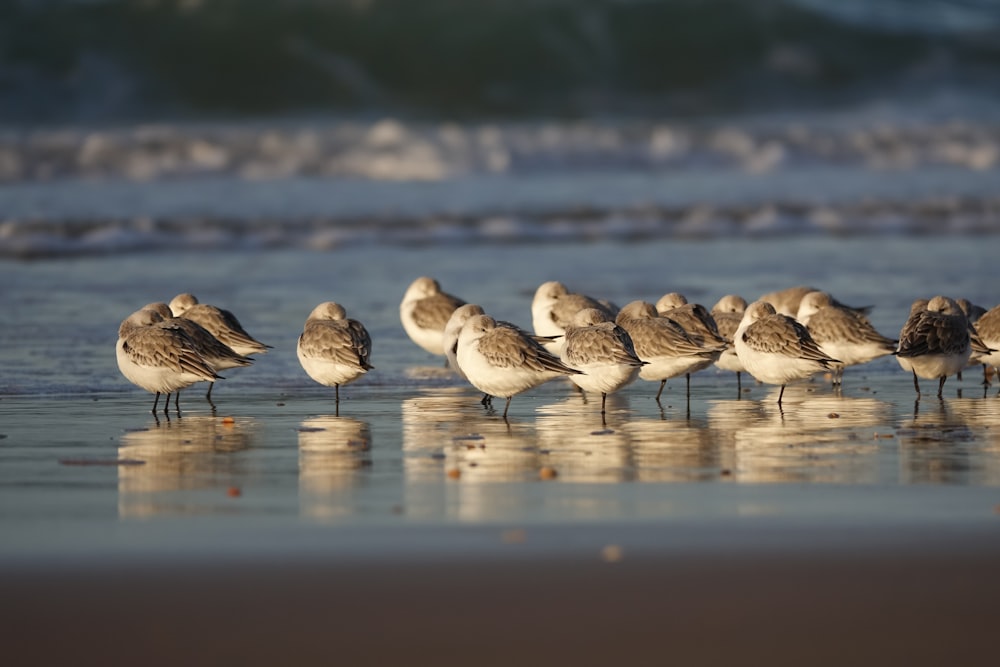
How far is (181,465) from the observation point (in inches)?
358

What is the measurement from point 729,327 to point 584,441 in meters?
3.23

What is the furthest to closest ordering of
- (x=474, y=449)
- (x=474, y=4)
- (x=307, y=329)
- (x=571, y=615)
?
1. (x=474, y=4)
2. (x=307, y=329)
3. (x=474, y=449)
4. (x=571, y=615)

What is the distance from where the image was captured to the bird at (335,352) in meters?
11.4

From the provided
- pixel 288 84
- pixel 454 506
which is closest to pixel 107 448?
pixel 454 506

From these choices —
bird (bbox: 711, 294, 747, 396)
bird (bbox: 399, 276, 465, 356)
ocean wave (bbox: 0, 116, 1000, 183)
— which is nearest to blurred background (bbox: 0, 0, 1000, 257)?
ocean wave (bbox: 0, 116, 1000, 183)

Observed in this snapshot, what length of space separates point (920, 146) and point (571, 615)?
2978cm

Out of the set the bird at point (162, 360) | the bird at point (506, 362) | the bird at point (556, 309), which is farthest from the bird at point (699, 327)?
the bird at point (162, 360)

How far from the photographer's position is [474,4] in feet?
142

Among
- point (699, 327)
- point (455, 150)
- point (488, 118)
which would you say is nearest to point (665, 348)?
point (699, 327)

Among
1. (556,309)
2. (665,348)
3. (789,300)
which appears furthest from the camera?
(789,300)

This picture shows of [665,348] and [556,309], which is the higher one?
[556,309]

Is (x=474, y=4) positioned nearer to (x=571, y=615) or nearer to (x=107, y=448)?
(x=107, y=448)

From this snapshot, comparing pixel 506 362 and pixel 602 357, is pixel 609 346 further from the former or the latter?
pixel 506 362

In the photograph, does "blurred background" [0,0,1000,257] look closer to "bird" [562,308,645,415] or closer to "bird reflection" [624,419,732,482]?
"bird" [562,308,645,415]
